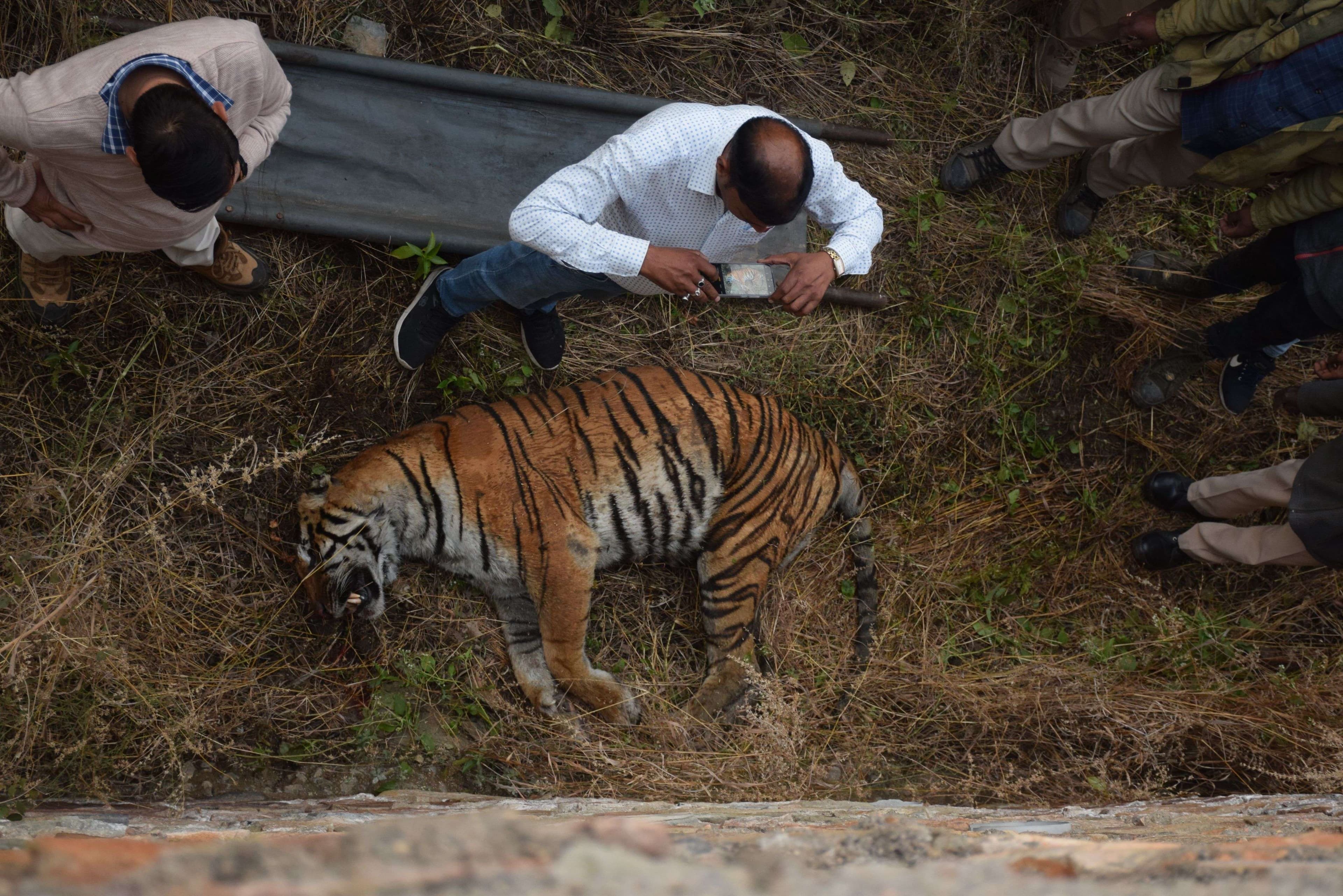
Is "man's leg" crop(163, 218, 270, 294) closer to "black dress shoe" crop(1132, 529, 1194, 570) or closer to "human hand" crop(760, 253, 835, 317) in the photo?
"human hand" crop(760, 253, 835, 317)

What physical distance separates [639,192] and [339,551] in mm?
2020

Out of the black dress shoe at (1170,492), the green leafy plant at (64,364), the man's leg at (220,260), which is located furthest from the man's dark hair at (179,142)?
the black dress shoe at (1170,492)

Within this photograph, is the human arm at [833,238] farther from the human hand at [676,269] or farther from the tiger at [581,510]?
the tiger at [581,510]

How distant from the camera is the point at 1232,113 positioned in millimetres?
3559

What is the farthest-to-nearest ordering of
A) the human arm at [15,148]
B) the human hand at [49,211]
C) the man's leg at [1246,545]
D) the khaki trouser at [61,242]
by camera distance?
the man's leg at [1246,545] < the khaki trouser at [61,242] < the human hand at [49,211] < the human arm at [15,148]

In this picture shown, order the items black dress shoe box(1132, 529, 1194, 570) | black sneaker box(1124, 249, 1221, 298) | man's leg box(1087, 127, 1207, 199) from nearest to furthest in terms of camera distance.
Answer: man's leg box(1087, 127, 1207, 199)
black dress shoe box(1132, 529, 1194, 570)
black sneaker box(1124, 249, 1221, 298)

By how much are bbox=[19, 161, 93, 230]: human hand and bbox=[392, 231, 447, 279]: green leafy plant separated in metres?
1.41

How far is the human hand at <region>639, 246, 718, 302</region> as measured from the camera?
3.07 meters

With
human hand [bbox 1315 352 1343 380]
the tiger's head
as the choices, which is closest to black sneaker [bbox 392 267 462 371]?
the tiger's head

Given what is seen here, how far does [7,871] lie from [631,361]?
383 centimetres

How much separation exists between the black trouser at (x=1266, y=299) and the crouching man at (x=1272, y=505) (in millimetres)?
231

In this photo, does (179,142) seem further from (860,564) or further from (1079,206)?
(1079,206)

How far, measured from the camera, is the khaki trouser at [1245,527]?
4.11 metres

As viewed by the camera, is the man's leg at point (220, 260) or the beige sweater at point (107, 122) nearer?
the beige sweater at point (107, 122)
